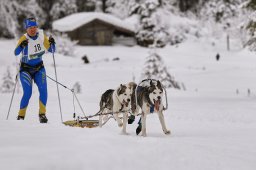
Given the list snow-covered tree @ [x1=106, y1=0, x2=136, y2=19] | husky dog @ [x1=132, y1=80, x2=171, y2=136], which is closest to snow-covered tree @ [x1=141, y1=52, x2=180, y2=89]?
husky dog @ [x1=132, y1=80, x2=171, y2=136]

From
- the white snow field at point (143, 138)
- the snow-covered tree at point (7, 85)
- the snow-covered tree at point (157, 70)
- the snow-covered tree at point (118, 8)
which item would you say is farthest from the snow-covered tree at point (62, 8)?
the snow-covered tree at point (157, 70)

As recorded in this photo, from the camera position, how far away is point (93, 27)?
171ft

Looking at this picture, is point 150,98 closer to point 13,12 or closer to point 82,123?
point 82,123

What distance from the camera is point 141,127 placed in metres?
8.06

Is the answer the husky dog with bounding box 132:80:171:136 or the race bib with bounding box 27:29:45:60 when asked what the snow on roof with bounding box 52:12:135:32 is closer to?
the race bib with bounding box 27:29:45:60

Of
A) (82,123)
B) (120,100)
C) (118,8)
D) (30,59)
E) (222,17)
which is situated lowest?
(82,123)

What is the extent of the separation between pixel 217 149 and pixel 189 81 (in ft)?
69.5

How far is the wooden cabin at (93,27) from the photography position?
A: 50062 mm

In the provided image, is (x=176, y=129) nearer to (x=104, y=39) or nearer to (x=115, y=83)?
(x=115, y=83)

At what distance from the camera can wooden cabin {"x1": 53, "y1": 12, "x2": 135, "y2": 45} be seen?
5006cm

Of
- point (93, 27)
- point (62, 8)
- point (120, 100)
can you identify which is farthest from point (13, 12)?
point (120, 100)

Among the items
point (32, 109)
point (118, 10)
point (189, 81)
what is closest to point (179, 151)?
point (32, 109)

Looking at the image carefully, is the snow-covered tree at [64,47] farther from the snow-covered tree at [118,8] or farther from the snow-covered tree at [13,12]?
the snow-covered tree at [118,8]

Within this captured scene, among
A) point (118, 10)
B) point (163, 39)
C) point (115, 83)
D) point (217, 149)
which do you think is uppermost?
point (118, 10)
